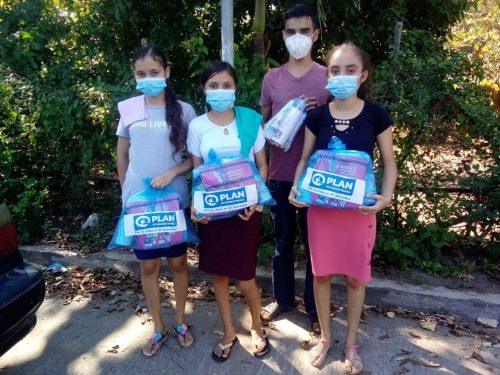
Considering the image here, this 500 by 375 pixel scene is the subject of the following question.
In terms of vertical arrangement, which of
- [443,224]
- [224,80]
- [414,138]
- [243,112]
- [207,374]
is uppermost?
[224,80]

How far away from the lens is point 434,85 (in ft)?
11.3

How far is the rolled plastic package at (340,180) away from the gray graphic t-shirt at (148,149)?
2.84ft

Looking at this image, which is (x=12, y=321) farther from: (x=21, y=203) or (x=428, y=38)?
(x=428, y=38)

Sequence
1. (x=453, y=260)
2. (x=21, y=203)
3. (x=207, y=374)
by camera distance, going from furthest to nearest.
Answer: (x=21, y=203)
(x=453, y=260)
(x=207, y=374)

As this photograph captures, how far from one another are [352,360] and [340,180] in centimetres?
116

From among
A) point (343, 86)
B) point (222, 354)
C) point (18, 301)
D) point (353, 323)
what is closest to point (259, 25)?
point (343, 86)

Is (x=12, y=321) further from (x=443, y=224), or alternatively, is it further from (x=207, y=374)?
(x=443, y=224)

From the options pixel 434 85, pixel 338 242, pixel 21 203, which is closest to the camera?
pixel 338 242

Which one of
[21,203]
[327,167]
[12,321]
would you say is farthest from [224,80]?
[21,203]

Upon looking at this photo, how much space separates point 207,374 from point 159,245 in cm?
86

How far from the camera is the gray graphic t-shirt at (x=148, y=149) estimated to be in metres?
2.56

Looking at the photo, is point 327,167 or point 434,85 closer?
point 327,167

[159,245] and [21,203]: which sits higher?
[159,245]

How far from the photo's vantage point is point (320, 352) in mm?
2727
